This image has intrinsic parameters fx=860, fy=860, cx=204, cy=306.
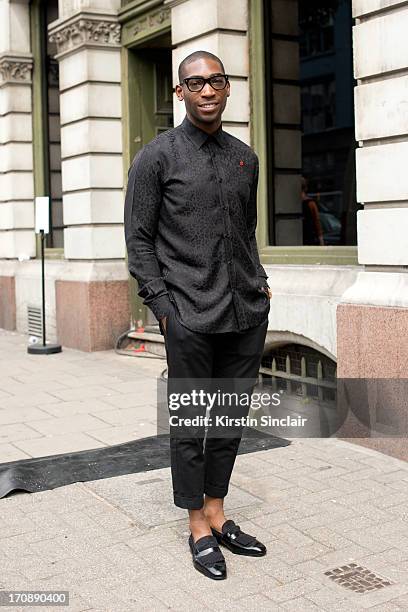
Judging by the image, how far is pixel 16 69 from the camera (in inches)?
517

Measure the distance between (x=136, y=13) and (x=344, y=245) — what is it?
15.9 feet

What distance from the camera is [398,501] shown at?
5.10 metres

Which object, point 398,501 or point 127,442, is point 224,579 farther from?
point 127,442

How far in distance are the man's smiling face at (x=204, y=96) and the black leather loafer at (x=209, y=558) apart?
204cm

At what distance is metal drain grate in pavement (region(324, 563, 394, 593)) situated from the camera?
12.9 ft

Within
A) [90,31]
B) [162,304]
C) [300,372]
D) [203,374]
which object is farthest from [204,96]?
[90,31]

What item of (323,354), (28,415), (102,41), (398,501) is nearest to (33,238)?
(102,41)

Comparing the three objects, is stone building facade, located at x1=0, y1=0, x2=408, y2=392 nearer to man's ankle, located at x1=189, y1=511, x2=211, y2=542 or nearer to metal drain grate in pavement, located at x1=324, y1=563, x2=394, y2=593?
metal drain grate in pavement, located at x1=324, y1=563, x2=394, y2=593

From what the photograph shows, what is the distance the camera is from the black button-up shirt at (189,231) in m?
4.12

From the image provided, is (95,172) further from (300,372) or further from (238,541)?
(238,541)

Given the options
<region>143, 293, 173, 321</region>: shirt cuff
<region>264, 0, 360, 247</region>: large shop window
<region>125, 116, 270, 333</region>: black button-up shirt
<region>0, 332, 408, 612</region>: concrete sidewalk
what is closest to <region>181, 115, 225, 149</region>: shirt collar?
<region>125, 116, 270, 333</region>: black button-up shirt

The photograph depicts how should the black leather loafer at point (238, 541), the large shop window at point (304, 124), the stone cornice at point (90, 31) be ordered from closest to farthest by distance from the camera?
the black leather loafer at point (238, 541), the large shop window at point (304, 124), the stone cornice at point (90, 31)

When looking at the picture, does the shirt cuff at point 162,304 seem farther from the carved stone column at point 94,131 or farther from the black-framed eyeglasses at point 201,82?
the carved stone column at point 94,131

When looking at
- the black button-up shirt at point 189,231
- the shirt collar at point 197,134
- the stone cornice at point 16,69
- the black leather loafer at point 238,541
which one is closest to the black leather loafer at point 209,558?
the black leather loafer at point 238,541
